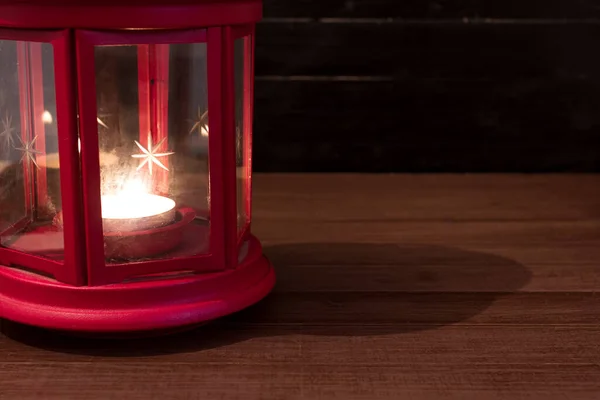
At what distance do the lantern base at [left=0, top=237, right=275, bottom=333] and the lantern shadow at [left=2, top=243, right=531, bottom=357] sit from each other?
4cm

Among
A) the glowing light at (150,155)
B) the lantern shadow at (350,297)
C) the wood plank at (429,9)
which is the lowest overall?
the lantern shadow at (350,297)

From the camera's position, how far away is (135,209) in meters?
0.96

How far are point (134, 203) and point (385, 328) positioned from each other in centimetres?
32

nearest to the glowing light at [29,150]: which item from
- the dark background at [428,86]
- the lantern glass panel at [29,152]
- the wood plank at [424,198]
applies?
the lantern glass panel at [29,152]

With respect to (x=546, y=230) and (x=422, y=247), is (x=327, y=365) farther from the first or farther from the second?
(x=546, y=230)

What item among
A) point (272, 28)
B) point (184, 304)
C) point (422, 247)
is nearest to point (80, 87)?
point (184, 304)

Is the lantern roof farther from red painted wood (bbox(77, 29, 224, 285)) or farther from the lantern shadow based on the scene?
the lantern shadow

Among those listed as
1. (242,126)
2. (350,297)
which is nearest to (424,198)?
(350,297)

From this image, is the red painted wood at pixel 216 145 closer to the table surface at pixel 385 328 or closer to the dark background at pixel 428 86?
the table surface at pixel 385 328

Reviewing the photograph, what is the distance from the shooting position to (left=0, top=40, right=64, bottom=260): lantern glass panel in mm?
896

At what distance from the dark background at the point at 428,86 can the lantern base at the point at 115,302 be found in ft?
2.92

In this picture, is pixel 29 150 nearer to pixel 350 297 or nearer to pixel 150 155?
pixel 150 155

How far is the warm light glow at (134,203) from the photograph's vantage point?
94 cm

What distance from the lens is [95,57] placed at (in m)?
0.86
